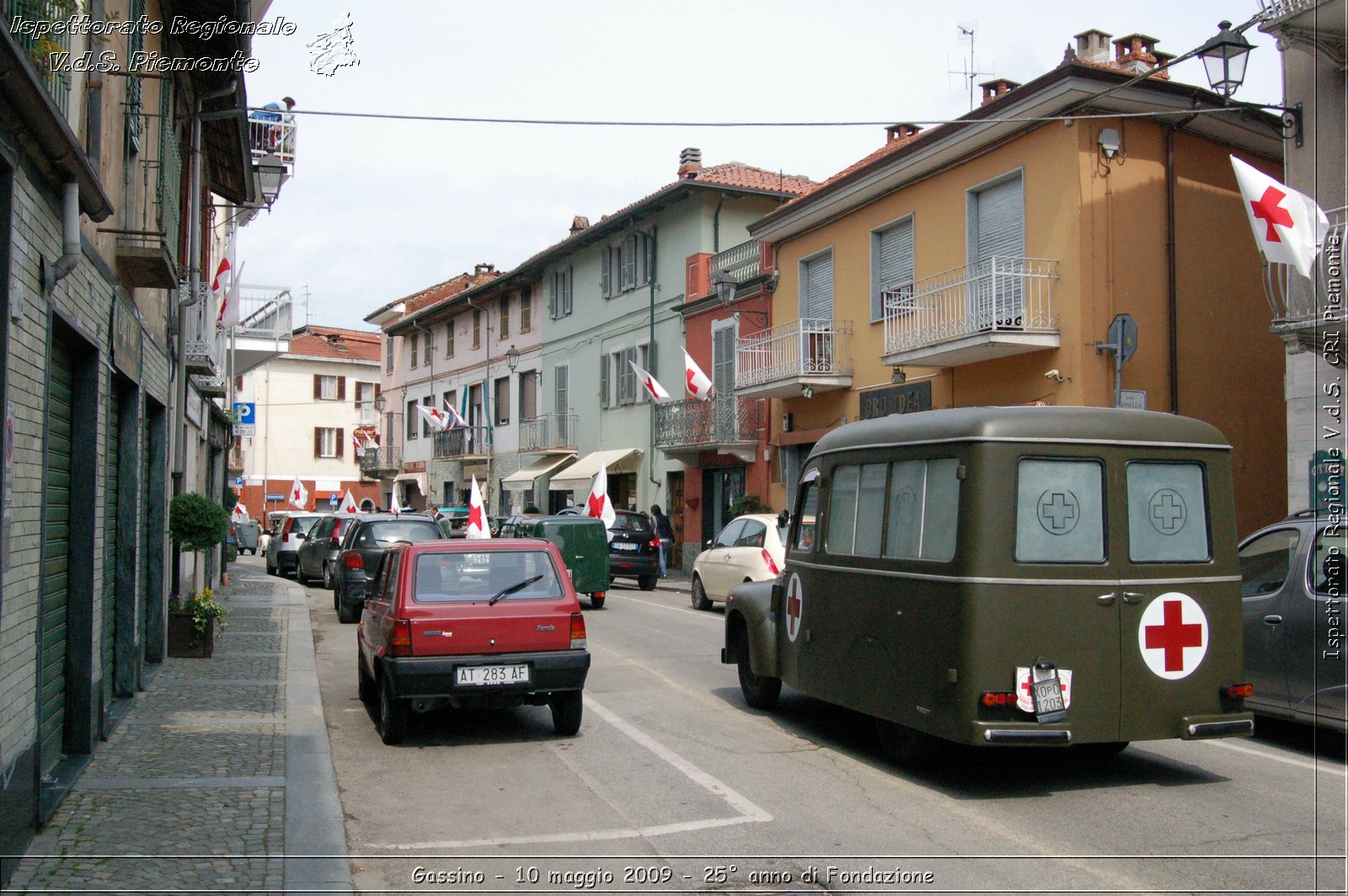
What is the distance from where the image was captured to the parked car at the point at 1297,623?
26.2 ft

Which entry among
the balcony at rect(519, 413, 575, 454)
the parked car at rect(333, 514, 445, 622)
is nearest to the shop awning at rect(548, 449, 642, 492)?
the balcony at rect(519, 413, 575, 454)

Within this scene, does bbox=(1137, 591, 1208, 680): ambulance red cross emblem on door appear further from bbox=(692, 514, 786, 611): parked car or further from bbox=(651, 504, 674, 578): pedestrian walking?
bbox=(651, 504, 674, 578): pedestrian walking

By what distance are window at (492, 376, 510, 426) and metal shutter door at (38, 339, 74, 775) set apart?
114 feet

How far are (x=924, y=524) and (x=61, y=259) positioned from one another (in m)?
5.15

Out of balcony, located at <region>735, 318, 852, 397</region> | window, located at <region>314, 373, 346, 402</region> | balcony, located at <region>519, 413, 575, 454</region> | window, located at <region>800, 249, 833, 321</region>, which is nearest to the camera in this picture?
balcony, located at <region>735, 318, 852, 397</region>

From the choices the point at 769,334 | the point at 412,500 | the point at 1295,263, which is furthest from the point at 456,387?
the point at 1295,263

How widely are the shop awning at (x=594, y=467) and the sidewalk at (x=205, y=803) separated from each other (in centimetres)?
2175

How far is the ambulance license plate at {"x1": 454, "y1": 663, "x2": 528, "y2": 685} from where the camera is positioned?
832 centimetres

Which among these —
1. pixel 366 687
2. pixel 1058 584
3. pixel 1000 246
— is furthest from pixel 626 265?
pixel 1058 584

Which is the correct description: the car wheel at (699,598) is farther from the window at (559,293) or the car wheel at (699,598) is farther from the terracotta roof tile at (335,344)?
the terracotta roof tile at (335,344)

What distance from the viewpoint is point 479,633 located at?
842 centimetres

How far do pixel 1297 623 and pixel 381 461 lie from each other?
50044 mm

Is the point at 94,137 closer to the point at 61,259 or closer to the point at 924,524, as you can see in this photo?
the point at 61,259

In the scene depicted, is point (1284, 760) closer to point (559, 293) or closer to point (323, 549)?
point (323, 549)
